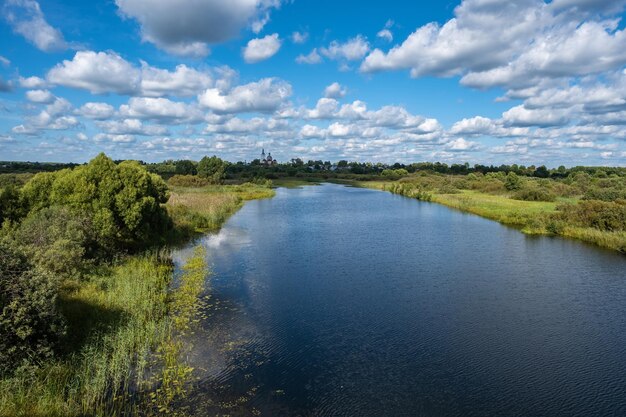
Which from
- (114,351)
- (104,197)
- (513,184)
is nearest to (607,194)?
(513,184)

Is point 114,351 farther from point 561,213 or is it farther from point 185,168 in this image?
point 185,168

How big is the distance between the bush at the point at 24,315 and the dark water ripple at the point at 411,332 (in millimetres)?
4860

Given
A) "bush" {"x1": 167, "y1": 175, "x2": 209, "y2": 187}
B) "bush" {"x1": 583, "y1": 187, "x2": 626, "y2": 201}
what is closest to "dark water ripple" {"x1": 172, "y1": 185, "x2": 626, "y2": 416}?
"bush" {"x1": 583, "y1": 187, "x2": 626, "y2": 201}

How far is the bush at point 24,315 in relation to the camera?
475 inches

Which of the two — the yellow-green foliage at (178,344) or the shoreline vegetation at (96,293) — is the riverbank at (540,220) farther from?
the yellow-green foliage at (178,344)

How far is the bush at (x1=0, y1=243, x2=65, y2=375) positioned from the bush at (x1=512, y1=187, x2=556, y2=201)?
256 ft

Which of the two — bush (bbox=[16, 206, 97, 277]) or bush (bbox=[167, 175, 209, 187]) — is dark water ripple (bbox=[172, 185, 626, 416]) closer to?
bush (bbox=[16, 206, 97, 277])

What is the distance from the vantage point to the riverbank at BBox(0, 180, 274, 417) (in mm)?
11734

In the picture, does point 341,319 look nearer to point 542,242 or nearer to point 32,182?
point 32,182

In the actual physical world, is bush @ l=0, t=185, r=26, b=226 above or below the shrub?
above

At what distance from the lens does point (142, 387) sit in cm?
1350

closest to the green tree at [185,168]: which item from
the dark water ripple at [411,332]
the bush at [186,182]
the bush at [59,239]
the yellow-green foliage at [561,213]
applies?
the bush at [186,182]

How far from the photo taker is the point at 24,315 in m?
12.4

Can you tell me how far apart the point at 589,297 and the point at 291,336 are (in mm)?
17909
